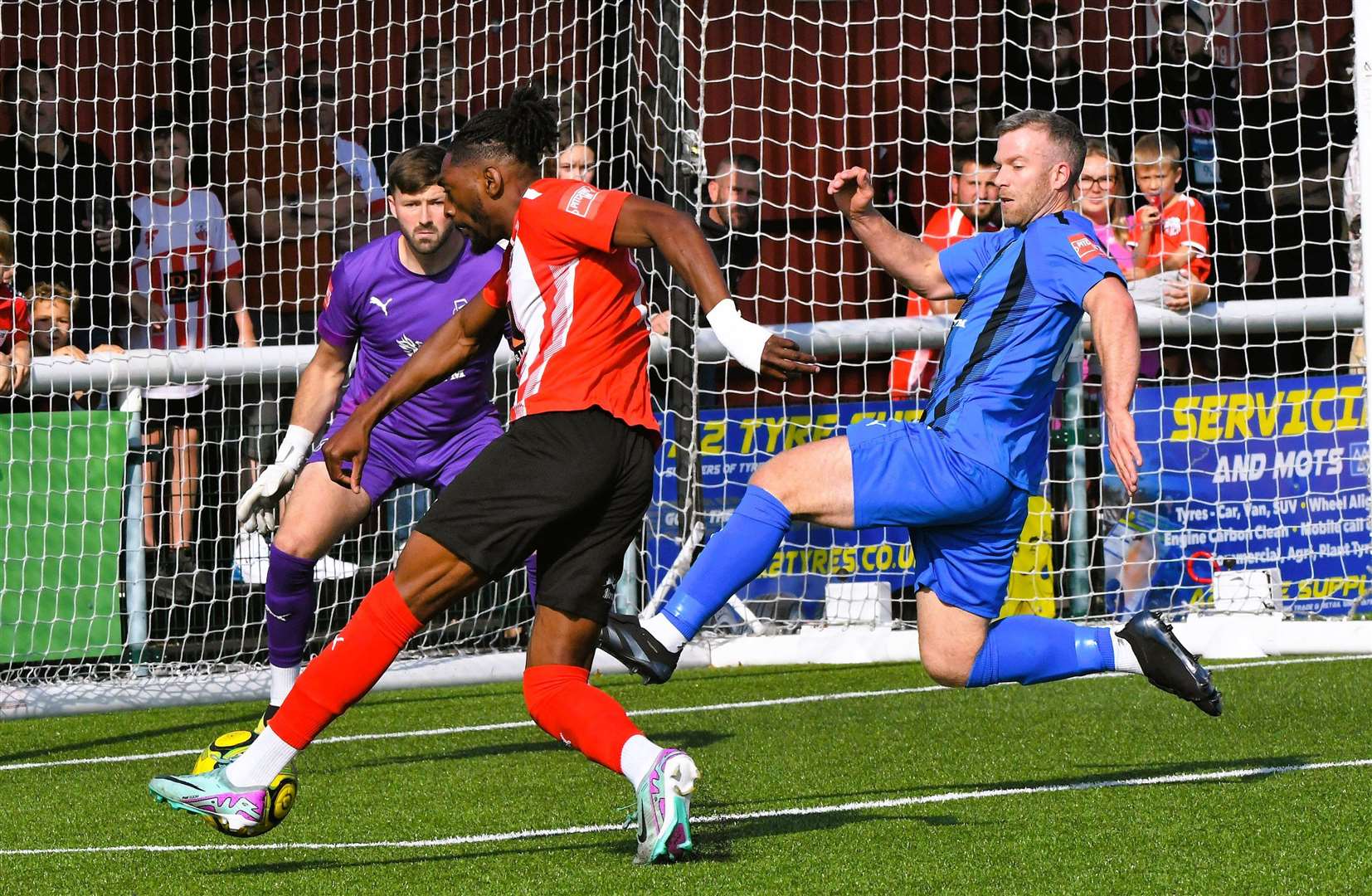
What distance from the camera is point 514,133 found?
4355 millimetres

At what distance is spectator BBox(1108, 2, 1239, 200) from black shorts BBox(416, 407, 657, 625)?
5984 mm

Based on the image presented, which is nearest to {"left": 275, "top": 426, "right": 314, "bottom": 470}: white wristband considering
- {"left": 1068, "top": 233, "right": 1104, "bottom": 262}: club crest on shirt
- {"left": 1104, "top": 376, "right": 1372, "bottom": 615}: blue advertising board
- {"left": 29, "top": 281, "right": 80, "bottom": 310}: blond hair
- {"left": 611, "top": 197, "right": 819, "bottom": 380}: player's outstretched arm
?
{"left": 611, "top": 197, "right": 819, "bottom": 380}: player's outstretched arm

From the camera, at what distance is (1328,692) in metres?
6.88

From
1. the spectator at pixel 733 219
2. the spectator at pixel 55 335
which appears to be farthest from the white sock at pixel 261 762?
the spectator at pixel 733 219

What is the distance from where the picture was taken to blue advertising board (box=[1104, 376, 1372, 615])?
898cm

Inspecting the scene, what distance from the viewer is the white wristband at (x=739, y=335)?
3747 mm

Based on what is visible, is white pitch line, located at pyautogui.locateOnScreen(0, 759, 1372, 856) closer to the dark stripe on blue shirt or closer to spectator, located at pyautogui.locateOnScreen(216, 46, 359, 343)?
the dark stripe on blue shirt

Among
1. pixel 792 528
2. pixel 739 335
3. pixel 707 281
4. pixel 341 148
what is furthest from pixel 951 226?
pixel 739 335

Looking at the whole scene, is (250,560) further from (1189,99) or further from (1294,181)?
(1294,181)

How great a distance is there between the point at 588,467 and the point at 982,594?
1386 millimetres

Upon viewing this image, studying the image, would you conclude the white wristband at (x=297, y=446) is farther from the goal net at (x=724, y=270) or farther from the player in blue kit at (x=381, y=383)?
the goal net at (x=724, y=270)

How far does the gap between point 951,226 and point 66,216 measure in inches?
186

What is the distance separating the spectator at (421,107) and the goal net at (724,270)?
3 cm

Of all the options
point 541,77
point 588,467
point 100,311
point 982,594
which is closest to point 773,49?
point 541,77
